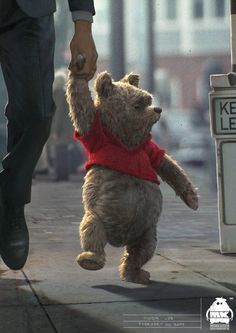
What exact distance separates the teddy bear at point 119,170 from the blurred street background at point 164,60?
130 inches

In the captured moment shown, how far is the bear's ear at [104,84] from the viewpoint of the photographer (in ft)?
15.3

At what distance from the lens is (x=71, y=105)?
4617mm

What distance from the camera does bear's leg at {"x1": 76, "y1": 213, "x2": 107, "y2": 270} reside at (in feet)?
14.2

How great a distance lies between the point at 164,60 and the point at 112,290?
43.6m

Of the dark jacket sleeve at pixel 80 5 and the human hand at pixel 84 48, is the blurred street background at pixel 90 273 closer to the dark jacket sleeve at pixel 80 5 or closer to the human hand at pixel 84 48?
the human hand at pixel 84 48

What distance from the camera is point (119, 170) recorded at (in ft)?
15.0

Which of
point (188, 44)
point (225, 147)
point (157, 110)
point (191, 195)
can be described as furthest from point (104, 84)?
point (188, 44)

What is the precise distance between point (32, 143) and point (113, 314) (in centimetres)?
89

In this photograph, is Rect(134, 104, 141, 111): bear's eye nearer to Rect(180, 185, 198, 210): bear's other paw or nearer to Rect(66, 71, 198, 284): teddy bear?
Rect(66, 71, 198, 284): teddy bear

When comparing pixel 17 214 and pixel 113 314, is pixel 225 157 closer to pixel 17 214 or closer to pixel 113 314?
pixel 17 214

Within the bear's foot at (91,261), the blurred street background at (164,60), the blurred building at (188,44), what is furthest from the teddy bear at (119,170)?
the blurred building at (188,44)

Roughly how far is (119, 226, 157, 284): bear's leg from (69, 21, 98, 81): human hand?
34.8 inches

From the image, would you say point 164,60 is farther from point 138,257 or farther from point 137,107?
point 138,257

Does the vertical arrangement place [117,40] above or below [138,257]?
below
